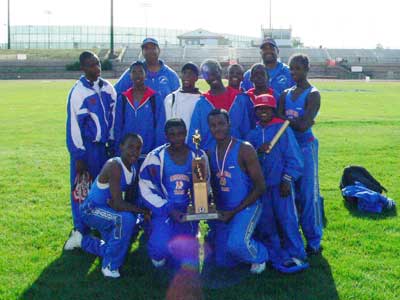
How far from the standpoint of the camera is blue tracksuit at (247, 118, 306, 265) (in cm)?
514

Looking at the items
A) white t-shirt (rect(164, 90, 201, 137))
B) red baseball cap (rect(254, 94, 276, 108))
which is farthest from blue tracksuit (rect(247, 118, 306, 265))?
white t-shirt (rect(164, 90, 201, 137))

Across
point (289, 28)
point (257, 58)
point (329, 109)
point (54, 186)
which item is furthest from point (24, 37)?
→ point (54, 186)

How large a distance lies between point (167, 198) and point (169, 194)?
0.05 meters

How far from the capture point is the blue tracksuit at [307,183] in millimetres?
5348

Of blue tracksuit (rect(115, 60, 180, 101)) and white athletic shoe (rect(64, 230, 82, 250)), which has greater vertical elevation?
blue tracksuit (rect(115, 60, 180, 101))

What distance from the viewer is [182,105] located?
19.0 ft

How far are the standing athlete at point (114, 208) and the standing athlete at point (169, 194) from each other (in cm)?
17

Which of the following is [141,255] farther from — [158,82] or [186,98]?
[158,82]

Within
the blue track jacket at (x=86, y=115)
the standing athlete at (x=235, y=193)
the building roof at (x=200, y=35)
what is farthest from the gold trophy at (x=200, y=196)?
the building roof at (x=200, y=35)

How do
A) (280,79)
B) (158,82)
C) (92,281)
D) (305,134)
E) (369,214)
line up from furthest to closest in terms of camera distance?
(369,214)
(158,82)
(280,79)
(305,134)
(92,281)

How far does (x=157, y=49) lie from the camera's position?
636 cm

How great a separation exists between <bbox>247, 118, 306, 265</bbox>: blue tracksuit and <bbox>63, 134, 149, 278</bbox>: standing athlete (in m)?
1.17

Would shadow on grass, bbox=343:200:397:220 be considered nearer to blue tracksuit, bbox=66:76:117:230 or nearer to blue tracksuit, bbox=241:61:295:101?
blue tracksuit, bbox=241:61:295:101

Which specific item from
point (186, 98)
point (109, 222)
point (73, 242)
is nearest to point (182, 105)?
point (186, 98)
